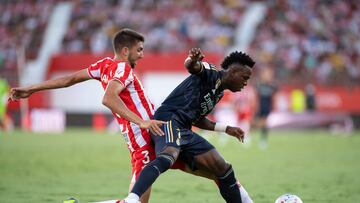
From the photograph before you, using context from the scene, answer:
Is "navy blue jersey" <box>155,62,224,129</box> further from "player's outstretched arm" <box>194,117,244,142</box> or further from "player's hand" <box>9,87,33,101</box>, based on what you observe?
"player's hand" <box>9,87,33,101</box>

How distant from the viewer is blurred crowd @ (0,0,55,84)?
36531 millimetres

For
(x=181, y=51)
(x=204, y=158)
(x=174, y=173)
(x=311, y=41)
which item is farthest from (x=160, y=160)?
(x=311, y=41)

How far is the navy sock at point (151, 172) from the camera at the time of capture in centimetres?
735

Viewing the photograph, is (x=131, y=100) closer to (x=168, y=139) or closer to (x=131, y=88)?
(x=131, y=88)

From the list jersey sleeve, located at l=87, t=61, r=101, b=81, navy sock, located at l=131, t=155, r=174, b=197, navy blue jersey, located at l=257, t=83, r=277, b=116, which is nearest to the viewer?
navy sock, located at l=131, t=155, r=174, b=197

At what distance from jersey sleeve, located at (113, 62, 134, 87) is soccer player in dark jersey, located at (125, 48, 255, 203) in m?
0.56

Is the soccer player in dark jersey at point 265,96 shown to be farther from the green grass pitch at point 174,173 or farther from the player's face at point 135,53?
the player's face at point 135,53

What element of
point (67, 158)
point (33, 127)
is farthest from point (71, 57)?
point (67, 158)

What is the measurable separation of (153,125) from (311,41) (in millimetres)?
27306

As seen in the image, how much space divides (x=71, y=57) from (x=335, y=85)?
1306cm

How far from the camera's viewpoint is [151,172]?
7406mm

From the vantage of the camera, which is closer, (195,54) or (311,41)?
(195,54)

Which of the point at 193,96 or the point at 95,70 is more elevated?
the point at 95,70

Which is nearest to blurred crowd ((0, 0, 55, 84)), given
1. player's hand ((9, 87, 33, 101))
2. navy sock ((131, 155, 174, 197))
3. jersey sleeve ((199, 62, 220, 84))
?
player's hand ((9, 87, 33, 101))
